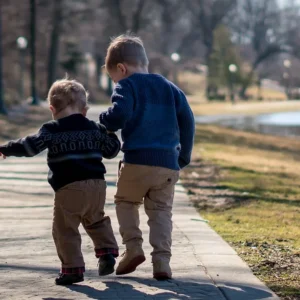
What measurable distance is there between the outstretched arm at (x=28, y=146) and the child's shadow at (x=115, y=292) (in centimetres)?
87

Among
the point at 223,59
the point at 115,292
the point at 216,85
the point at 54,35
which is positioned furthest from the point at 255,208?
the point at 216,85

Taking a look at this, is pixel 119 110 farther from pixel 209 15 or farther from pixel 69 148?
pixel 209 15

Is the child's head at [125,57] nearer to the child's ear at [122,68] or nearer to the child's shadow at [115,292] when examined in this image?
the child's ear at [122,68]

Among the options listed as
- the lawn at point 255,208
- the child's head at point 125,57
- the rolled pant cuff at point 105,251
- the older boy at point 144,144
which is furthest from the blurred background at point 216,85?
the child's head at point 125,57

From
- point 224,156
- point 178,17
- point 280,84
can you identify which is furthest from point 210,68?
point 224,156

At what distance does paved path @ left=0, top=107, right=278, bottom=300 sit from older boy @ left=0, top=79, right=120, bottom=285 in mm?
185

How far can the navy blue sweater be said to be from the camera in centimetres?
578

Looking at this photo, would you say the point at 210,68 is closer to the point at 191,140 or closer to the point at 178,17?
the point at 178,17

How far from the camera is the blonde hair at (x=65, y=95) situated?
5754 millimetres

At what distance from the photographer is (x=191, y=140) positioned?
238 inches

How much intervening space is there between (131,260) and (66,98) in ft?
3.64

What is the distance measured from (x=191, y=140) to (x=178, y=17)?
79.1 meters

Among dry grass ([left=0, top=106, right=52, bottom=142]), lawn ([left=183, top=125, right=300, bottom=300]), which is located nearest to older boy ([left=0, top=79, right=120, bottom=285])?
lawn ([left=183, top=125, right=300, bottom=300])

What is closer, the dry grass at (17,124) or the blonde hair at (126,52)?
the blonde hair at (126,52)
